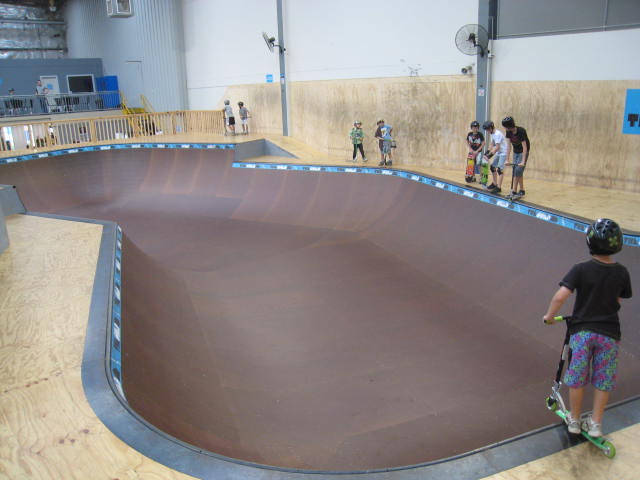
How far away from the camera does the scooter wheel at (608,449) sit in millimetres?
2949

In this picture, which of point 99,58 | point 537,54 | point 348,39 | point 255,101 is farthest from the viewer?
point 99,58

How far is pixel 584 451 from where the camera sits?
3.04 meters

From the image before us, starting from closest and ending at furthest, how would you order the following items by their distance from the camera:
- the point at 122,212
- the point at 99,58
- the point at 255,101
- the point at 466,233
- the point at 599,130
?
the point at 466,233 → the point at 599,130 → the point at 122,212 → the point at 255,101 → the point at 99,58

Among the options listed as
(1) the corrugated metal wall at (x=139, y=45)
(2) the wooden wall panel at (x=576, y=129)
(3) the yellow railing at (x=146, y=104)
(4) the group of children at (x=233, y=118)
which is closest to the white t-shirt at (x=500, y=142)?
(2) the wooden wall panel at (x=576, y=129)

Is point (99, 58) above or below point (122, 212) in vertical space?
above

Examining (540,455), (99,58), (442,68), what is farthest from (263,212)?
(99,58)

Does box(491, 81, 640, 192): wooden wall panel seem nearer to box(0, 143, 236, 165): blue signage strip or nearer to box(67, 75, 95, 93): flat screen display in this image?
box(0, 143, 236, 165): blue signage strip

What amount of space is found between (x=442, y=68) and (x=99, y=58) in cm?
2272

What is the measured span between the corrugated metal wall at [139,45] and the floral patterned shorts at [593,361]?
21.4 m

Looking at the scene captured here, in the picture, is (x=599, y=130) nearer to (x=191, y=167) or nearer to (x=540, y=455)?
(x=540, y=455)

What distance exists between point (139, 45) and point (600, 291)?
82.0 feet

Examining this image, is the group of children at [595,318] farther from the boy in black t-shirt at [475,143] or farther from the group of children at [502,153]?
the boy in black t-shirt at [475,143]

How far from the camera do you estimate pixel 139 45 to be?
2378cm

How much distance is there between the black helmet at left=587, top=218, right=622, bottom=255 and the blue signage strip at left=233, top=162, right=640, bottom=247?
3453mm
